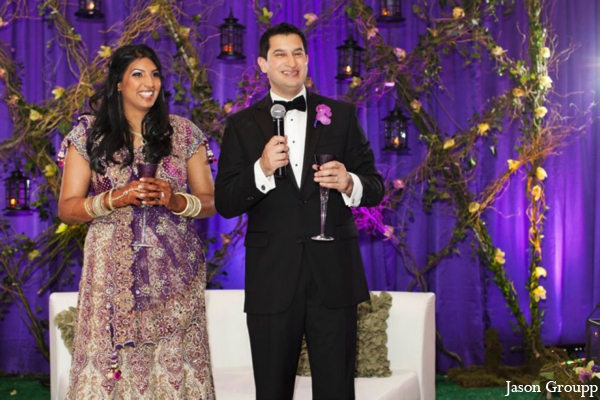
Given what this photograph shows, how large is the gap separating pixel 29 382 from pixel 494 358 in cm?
326

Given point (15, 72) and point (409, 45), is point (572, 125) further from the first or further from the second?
point (15, 72)

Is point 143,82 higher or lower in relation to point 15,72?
lower

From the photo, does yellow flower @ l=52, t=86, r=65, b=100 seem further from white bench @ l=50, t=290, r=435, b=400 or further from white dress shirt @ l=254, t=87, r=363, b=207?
white dress shirt @ l=254, t=87, r=363, b=207

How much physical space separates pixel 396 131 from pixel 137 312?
3.16m

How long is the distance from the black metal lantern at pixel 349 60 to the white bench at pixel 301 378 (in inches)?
71.7

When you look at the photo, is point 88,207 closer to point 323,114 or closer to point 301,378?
point 323,114

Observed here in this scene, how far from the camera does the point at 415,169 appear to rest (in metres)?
5.81

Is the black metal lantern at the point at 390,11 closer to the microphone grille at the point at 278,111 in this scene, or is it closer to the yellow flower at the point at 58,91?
the yellow flower at the point at 58,91

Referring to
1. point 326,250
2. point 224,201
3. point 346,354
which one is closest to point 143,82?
point 224,201

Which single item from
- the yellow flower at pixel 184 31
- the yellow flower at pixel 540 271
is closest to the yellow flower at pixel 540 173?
the yellow flower at pixel 540 271

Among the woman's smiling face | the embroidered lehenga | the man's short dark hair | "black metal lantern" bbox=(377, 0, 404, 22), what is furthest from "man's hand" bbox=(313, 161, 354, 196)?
"black metal lantern" bbox=(377, 0, 404, 22)

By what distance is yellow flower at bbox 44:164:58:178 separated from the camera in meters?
5.54

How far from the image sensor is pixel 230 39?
5.59 m

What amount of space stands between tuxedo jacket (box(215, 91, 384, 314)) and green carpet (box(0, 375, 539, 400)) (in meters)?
2.76
